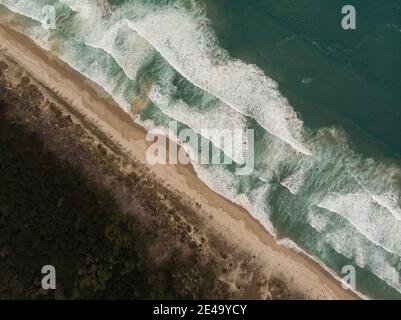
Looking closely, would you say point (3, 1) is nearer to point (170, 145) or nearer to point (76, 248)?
point (170, 145)

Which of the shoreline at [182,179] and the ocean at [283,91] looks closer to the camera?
the shoreline at [182,179]

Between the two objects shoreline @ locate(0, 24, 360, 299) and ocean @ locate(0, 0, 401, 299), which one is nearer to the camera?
shoreline @ locate(0, 24, 360, 299)

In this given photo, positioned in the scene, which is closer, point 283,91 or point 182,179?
point 182,179

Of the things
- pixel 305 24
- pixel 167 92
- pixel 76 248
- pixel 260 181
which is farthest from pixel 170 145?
pixel 305 24
